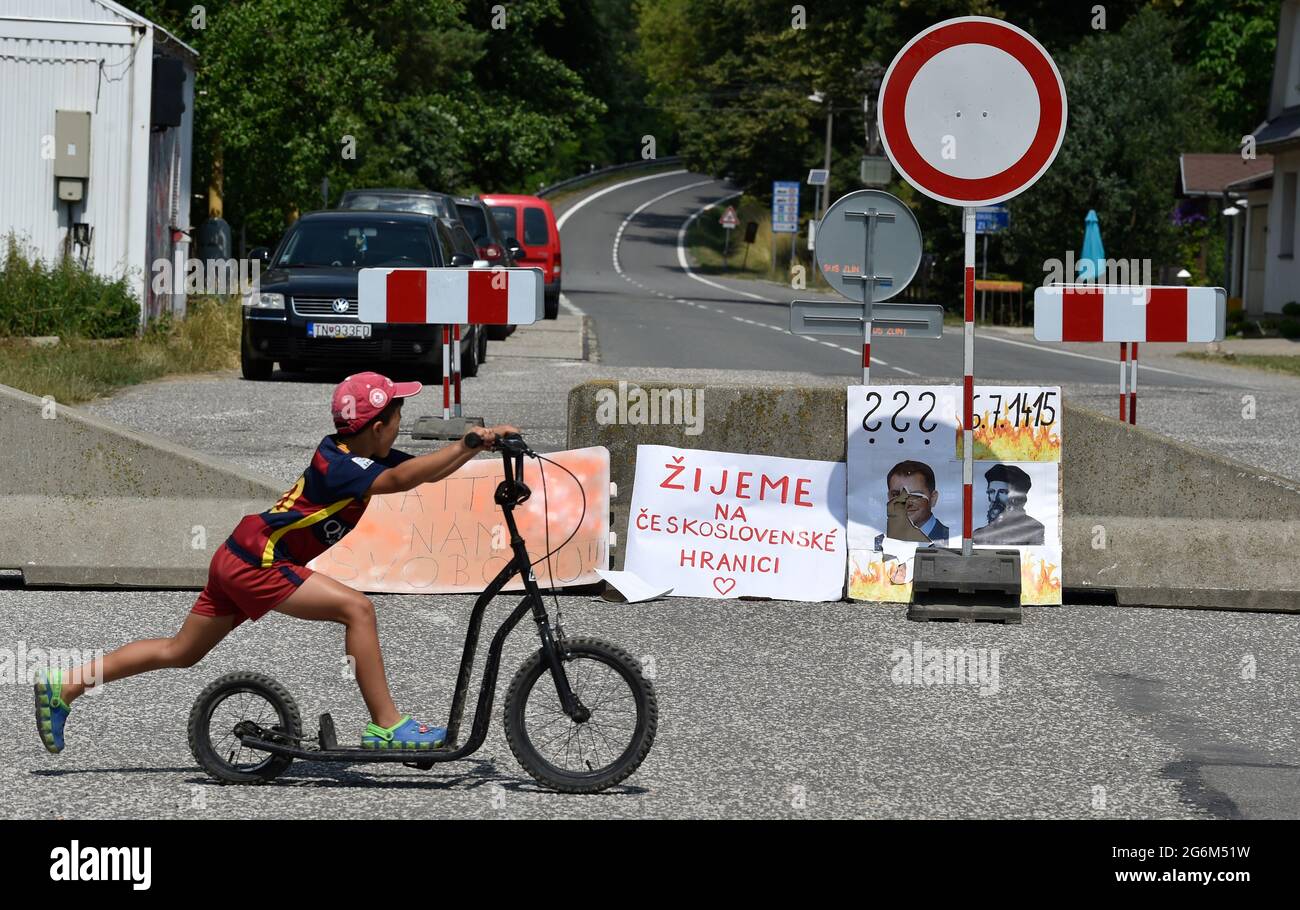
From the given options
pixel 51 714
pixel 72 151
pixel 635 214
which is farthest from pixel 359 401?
pixel 635 214

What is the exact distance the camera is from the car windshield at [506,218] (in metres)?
34.9

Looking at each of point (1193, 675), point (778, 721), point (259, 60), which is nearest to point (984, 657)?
point (1193, 675)

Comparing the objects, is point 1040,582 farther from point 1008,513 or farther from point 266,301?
point 266,301

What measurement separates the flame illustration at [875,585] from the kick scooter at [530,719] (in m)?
3.36

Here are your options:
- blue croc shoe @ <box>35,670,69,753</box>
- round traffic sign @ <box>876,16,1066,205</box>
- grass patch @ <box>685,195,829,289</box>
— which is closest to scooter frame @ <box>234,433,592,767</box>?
blue croc shoe @ <box>35,670,69,753</box>

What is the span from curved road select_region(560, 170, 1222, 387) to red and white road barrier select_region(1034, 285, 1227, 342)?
1266cm

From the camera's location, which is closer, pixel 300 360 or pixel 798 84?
pixel 300 360

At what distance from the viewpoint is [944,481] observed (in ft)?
29.9

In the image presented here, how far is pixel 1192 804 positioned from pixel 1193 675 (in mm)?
1996

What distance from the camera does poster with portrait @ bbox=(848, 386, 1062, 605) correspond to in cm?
901

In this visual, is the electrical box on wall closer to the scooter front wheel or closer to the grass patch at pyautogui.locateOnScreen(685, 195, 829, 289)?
the scooter front wheel

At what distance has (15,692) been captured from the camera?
7074 mm

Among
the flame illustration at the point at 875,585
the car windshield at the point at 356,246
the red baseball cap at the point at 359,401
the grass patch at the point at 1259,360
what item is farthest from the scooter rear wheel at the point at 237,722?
the grass patch at the point at 1259,360
